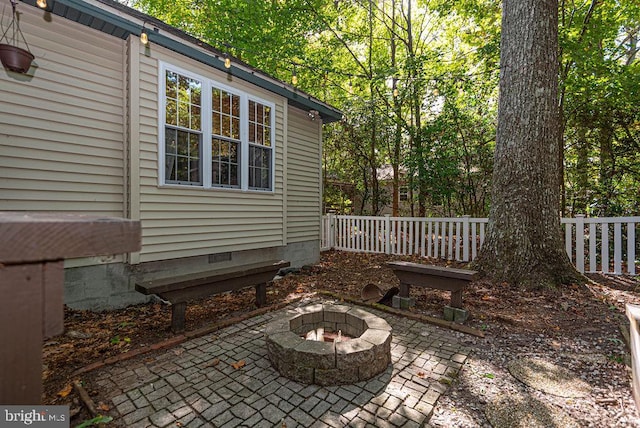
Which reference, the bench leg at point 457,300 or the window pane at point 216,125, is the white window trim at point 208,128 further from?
the bench leg at point 457,300

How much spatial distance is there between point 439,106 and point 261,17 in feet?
23.0

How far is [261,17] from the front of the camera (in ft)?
33.0

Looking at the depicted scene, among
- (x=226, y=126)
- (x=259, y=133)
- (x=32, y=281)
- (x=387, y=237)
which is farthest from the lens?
(x=387, y=237)

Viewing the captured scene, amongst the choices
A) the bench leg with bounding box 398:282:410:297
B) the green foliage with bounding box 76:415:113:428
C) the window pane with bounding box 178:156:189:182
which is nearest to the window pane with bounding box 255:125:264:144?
the window pane with bounding box 178:156:189:182

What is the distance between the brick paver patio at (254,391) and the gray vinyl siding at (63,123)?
96.6 inches

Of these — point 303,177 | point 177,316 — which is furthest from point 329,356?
point 303,177

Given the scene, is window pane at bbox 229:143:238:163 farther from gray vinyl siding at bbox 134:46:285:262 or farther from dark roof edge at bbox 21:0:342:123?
dark roof edge at bbox 21:0:342:123

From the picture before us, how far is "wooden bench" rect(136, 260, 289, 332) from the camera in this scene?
10.4ft

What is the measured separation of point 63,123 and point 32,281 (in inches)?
161

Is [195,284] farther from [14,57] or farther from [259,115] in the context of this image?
[259,115]

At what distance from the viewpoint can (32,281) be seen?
81 cm

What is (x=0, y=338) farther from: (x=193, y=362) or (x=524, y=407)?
(x=524, y=407)

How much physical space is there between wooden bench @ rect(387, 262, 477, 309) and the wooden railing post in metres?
3.65

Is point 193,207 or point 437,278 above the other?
point 193,207
